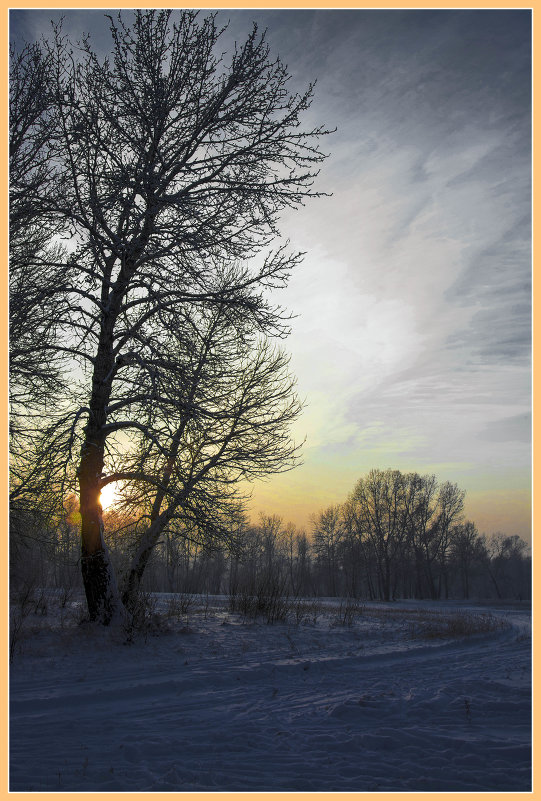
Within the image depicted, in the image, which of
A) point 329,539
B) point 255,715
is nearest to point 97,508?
point 255,715

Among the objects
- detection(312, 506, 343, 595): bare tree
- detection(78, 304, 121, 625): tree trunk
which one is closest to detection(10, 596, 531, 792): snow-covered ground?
detection(78, 304, 121, 625): tree trunk

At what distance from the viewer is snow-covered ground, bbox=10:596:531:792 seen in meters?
3.64

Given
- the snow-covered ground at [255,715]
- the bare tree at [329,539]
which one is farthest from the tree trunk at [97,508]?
the bare tree at [329,539]

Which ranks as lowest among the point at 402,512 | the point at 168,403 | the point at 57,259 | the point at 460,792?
the point at 402,512

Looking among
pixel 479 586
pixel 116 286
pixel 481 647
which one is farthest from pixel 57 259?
pixel 479 586

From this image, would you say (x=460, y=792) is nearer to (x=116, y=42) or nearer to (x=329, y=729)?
(x=329, y=729)

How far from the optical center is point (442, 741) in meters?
4.42

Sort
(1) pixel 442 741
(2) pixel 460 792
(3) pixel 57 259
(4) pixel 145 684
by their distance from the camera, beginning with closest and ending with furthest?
(2) pixel 460 792 < (1) pixel 442 741 < (4) pixel 145 684 < (3) pixel 57 259

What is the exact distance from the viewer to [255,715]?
16.6ft

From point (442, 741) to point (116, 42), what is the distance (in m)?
10.4

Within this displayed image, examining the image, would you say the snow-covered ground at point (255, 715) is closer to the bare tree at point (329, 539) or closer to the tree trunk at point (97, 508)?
the tree trunk at point (97, 508)

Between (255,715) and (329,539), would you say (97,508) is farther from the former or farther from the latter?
(329,539)

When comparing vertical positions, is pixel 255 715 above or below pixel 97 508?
below

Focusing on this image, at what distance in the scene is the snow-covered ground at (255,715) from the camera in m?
3.64
